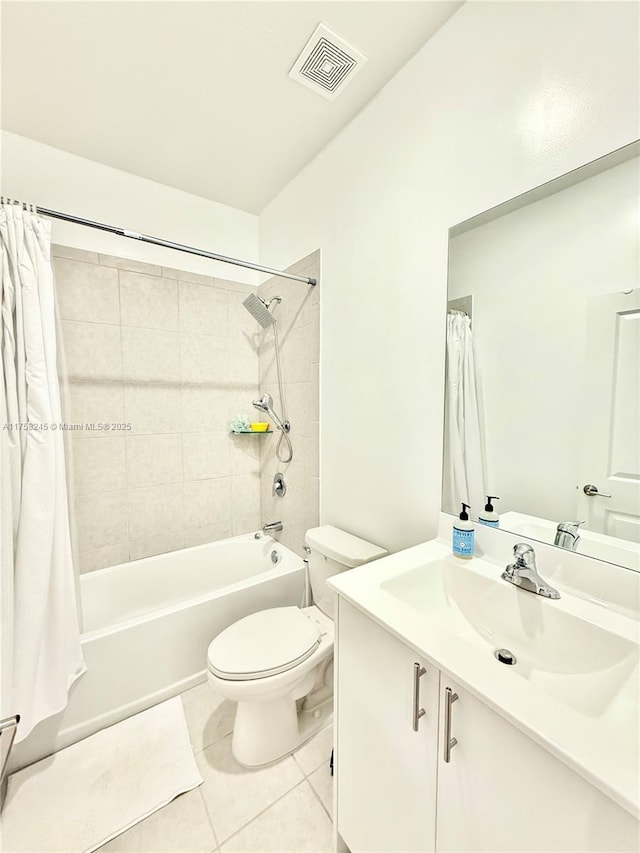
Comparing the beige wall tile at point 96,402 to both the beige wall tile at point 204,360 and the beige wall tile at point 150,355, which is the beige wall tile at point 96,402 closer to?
the beige wall tile at point 150,355

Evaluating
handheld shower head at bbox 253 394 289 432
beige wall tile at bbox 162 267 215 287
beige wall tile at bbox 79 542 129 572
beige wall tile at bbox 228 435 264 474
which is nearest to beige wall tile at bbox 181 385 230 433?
beige wall tile at bbox 228 435 264 474

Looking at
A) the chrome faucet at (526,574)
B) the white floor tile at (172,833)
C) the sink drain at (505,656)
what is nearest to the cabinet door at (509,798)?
the sink drain at (505,656)

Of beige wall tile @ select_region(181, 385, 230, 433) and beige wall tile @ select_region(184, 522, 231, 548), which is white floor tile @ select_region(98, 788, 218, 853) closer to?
beige wall tile @ select_region(184, 522, 231, 548)

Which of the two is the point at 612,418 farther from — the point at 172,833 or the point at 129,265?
the point at 129,265

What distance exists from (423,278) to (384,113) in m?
0.72

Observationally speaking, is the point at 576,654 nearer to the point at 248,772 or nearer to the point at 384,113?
the point at 248,772

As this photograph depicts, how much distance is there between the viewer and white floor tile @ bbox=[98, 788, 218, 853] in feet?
3.49

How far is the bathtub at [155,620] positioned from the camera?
1423 mm

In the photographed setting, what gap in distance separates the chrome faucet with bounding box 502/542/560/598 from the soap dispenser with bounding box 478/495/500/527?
138mm

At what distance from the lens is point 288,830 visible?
1.11 m

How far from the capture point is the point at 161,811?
1161 mm

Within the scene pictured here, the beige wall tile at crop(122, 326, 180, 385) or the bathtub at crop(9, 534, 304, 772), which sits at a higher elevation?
the beige wall tile at crop(122, 326, 180, 385)

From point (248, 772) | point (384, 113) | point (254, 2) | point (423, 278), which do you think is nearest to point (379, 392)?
point (423, 278)

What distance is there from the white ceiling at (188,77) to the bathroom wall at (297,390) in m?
0.58
